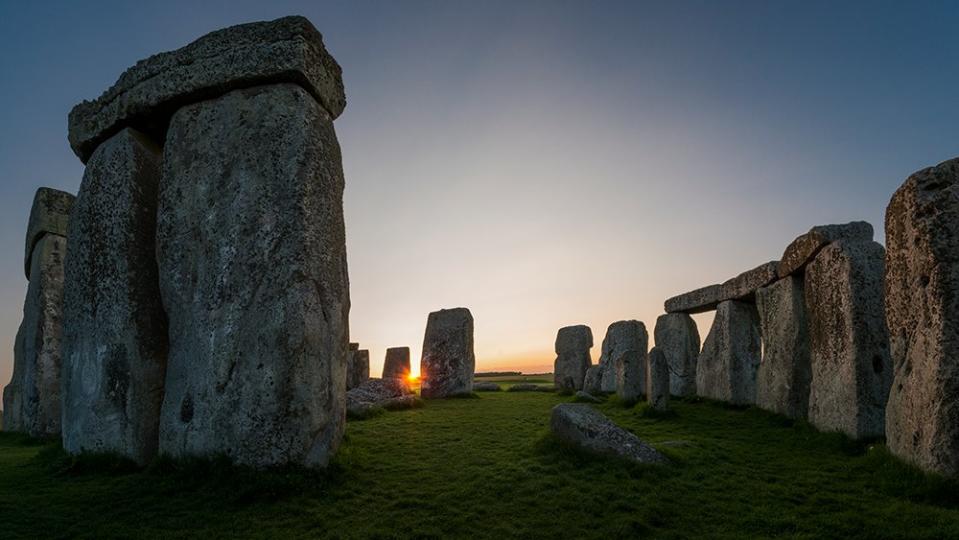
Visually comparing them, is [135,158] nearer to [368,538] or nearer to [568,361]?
[368,538]

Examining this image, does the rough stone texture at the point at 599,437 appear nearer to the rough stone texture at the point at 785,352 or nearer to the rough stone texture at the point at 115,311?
the rough stone texture at the point at 785,352

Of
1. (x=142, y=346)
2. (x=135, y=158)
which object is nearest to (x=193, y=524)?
(x=142, y=346)

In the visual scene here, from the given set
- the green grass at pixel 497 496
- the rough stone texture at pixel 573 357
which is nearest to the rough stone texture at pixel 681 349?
the rough stone texture at pixel 573 357

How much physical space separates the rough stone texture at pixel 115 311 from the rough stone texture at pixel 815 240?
40.3 feet

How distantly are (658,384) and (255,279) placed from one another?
996cm

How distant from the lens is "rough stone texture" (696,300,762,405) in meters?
15.1

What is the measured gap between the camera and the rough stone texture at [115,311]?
26.5 ft

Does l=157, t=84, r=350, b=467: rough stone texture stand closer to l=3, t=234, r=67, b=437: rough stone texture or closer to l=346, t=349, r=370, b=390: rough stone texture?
l=3, t=234, r=67, b=437: rough stone texture

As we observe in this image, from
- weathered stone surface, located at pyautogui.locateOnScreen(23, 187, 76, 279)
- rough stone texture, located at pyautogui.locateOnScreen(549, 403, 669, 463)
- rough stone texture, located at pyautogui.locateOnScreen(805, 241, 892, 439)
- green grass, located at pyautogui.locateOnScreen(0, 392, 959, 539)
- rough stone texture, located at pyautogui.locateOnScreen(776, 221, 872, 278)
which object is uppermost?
weathered stone surface, located at pyautogui.locateOnScreen(23, 187, 76, 279)

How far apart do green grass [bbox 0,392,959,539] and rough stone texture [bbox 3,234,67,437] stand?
4513 mm

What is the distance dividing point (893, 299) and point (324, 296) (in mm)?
8176

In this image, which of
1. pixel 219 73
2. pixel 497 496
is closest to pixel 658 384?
pixel 497 496

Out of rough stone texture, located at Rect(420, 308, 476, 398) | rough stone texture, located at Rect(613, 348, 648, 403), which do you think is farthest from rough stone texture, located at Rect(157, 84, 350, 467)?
rough stone texture, located at Rect(420, 308, 476, 398)

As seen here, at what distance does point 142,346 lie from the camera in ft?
26.9
